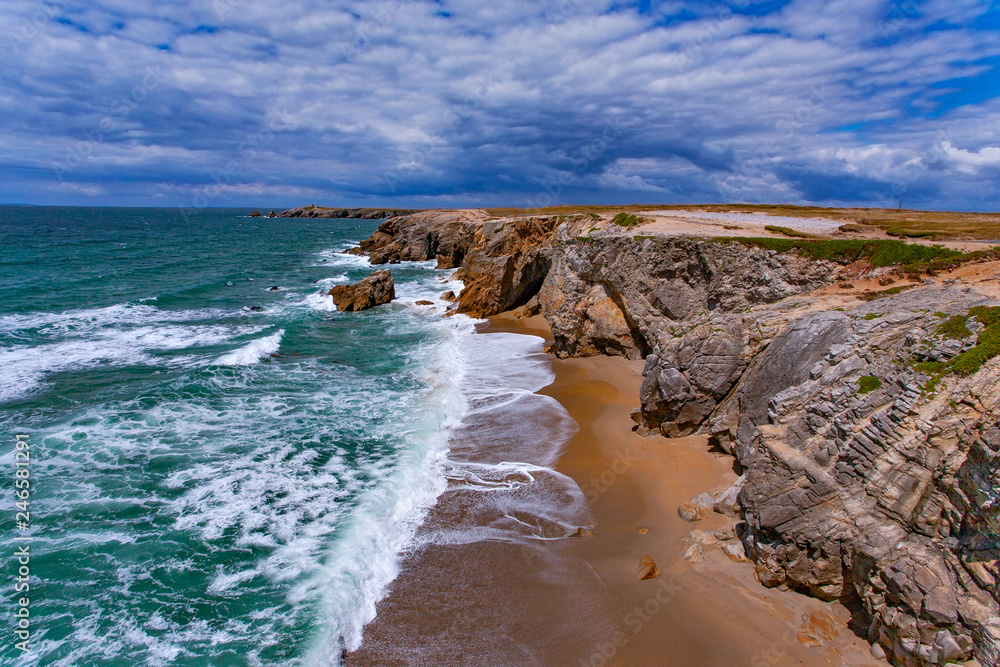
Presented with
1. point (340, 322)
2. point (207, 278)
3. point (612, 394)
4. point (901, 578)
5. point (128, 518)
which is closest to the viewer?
point (901, 578)

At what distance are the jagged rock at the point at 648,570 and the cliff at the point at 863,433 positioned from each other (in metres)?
1.70

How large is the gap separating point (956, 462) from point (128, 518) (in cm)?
1557

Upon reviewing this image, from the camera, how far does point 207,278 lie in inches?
1726

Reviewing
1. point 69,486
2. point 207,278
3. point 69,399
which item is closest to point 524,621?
point 69,486

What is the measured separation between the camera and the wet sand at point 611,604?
6961 millimetres

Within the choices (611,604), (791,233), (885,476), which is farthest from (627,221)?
(611,604)

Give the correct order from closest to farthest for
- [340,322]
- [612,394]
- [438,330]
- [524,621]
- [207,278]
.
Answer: [524,621], [612,394], [438,330], [340,322], [207,278]

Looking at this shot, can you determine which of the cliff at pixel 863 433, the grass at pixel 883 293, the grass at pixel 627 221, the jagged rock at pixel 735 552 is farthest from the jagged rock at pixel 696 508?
the grass at pixel 627 221

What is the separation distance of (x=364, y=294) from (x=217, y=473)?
22295 millimetres

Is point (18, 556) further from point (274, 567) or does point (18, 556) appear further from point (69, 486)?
point (274, 567)

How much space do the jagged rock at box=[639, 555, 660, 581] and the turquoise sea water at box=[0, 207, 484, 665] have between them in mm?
4794

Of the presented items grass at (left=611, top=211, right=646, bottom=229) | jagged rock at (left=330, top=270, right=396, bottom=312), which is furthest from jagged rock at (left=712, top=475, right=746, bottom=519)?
jagged rock at (left=330, top=270, right=396, bottom=312)

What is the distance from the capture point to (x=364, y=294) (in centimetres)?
3338

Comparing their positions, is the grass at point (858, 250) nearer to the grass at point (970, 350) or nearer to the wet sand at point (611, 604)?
the grass at point (970, 350)
